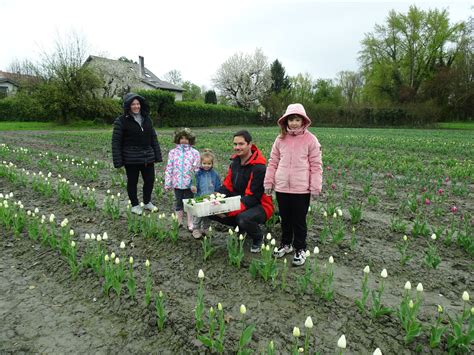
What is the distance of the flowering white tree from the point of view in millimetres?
60188

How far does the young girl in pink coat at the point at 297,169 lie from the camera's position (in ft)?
12.8

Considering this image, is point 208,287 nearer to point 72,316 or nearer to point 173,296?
point 173,296

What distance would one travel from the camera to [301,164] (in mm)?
3906

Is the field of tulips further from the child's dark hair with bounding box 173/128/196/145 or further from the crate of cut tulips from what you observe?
the child's dark hair with bounding box 173/128/196/145

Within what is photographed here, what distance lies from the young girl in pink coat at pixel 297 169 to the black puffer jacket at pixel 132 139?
2582 millimetres

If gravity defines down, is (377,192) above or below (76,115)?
below

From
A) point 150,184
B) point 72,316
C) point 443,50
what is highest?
point 443,50

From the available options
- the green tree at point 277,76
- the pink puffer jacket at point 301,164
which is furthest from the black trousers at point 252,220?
the green tree at point 277,76

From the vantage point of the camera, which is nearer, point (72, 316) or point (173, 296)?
point (72, 316)

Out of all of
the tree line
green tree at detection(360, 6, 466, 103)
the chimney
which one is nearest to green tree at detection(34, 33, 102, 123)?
the tree line

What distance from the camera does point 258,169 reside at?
13.8 ft

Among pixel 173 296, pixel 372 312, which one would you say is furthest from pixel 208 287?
pixel 372 312

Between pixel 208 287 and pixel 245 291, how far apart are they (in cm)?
39

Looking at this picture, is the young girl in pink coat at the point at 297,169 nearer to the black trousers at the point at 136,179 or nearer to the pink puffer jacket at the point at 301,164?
the pink puffer jacket at the point at 301,164
